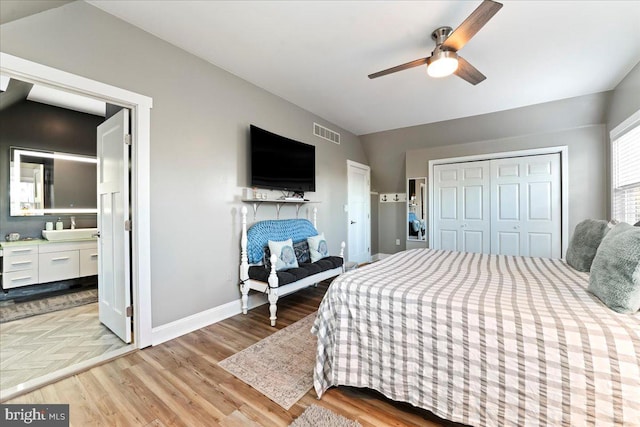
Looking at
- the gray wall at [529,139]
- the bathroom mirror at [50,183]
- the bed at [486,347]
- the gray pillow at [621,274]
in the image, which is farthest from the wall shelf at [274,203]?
the bathroom mirror at [50,183]

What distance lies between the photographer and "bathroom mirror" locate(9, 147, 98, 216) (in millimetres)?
3520

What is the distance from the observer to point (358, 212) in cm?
538

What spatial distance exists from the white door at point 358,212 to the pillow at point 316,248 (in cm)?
147

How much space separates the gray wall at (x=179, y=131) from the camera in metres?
1.86

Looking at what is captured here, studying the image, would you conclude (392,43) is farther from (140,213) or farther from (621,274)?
(140,213)

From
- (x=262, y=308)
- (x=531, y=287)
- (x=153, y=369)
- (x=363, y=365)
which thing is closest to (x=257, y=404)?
(x=363, y=365)

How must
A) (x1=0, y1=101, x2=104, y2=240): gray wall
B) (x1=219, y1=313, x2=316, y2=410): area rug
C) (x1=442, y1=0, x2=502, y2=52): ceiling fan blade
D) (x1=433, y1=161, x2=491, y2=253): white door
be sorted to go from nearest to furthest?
(x1=442, y1=0, x2=502, y2=52): ceiling fan blade, (x1=219, y1=313, x2=316, y2=410): area rug, (x1=0, y1=101, x2=104, y2=240): gray wall, (x1=433, y1=161, x2=491, y2=253): white door

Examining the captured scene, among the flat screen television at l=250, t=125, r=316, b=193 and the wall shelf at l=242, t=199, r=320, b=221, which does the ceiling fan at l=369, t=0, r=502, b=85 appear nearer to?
the flat screen television at l=250, t=125, r=316, b=193

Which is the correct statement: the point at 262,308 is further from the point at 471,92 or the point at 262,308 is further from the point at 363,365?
the point at 471,92

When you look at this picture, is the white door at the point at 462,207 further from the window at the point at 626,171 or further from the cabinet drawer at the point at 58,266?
the cabinet drawer at the point at 58,266

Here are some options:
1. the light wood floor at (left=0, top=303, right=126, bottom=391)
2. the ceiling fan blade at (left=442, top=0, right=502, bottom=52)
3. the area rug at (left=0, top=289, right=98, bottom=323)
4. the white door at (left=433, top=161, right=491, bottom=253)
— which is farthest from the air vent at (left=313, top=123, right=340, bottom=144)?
the area rug at (left=0, top=289, right=98, bottom=323)

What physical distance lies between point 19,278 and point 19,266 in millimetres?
154

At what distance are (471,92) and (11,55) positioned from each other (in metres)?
4.29

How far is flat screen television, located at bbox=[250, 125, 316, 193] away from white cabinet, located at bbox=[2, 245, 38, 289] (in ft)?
10.2
